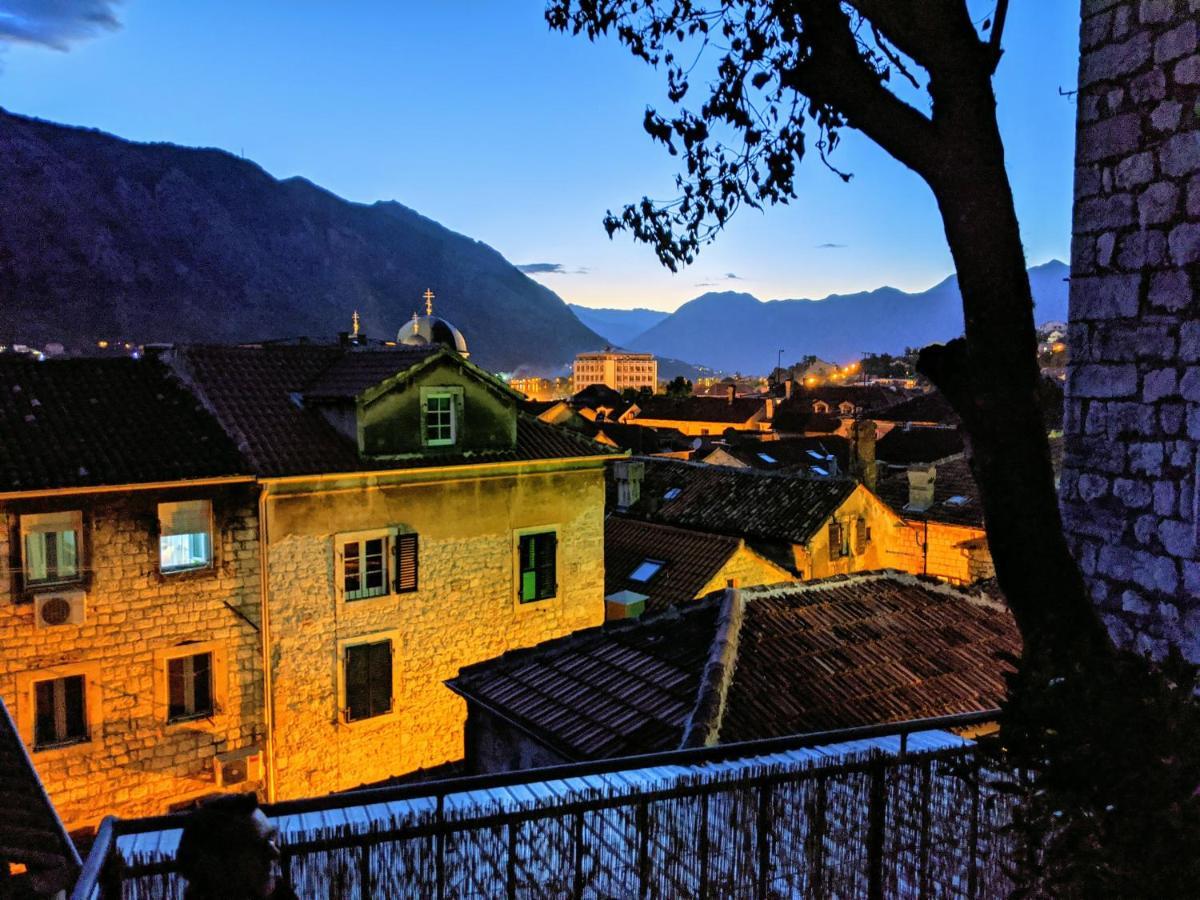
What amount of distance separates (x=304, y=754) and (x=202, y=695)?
230 cm

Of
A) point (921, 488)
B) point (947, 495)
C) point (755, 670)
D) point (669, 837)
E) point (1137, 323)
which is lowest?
point (755, 670)

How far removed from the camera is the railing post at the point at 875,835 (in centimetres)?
526

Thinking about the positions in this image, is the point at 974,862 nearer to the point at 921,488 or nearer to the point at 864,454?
the point at 921,488

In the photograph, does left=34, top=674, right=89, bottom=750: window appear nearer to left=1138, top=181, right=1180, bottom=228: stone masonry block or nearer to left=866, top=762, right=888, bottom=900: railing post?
left=866, top=762, right=888, bottom=900: railing post

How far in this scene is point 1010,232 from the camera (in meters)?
4.34

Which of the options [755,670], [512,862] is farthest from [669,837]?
[755,670]

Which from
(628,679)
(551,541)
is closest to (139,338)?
(551,541)

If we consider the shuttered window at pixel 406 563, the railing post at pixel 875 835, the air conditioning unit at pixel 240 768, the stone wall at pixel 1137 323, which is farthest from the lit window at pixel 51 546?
the stone wall at pixel 1137 323

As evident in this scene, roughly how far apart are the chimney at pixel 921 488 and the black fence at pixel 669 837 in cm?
2342

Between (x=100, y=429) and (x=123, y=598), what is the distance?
3195mm

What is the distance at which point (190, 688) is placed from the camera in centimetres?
1487

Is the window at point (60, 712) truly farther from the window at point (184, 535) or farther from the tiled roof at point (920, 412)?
the tiled roof at point (920, 412)

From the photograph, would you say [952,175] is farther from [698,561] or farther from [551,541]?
[698,561]

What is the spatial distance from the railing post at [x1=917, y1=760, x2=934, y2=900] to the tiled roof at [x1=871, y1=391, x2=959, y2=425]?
61.2 m
